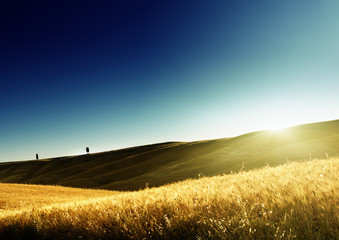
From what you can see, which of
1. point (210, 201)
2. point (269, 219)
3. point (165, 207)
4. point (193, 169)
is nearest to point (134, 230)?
point (165, 207)

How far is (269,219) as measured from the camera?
2.66 metres

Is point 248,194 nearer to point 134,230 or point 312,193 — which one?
point 312,193

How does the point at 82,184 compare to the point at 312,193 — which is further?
the point at 82,184

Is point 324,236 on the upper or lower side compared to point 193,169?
upper

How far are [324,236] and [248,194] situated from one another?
134cm

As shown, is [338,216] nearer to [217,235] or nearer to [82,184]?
[217,235]

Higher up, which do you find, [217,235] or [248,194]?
[248,194]

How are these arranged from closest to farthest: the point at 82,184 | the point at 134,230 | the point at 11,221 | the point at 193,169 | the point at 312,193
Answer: the point at 312,193, the point at 134,230, the point at 11,221, the point at 193,169, the point at 82,184

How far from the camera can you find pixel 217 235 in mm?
2764

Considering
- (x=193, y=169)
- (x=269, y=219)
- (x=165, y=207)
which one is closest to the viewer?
(x=269, y=219)

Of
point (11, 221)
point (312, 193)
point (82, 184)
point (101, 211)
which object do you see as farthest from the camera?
point (82, 184)

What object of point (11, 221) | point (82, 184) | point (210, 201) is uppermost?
point (210, 201)

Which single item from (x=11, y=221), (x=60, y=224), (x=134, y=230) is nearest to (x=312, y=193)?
(x=134, y=230)

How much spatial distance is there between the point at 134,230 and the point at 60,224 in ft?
7.03
